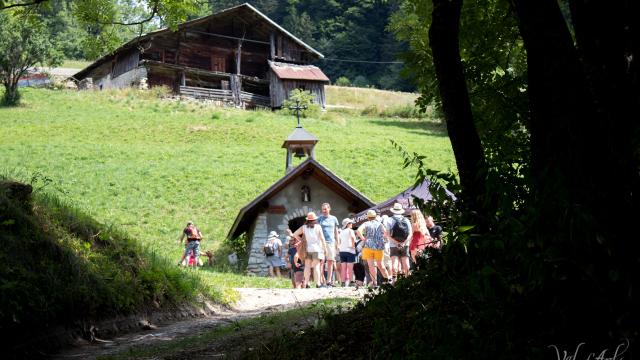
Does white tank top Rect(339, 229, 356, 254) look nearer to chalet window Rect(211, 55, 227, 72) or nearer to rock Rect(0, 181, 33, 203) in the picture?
rock Rect(0, 181, 33, 203)

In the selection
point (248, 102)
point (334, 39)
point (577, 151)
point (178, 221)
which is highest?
point (334, 39)

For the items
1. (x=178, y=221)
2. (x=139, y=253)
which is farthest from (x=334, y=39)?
(x=139, y=253)

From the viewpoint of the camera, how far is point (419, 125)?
4619cm

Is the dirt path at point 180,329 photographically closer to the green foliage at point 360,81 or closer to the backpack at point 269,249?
the backpack at point 269,249

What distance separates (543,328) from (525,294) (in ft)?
0.73

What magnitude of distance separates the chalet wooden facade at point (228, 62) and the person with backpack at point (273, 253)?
2977cm

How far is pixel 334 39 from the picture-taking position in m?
84.6

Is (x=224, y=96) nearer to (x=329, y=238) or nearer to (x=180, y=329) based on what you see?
(x=329, y=238)

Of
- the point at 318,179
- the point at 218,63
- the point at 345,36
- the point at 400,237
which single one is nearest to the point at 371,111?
the point at 218,63

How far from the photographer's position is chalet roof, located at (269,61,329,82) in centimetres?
4631

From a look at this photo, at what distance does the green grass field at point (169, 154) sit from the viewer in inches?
902

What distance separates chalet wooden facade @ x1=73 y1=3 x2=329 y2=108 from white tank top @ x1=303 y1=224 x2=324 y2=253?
33902 mm

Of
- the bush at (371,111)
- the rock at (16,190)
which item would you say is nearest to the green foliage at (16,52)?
the bush at (371,111)

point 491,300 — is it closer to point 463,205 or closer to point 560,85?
point 463,205
